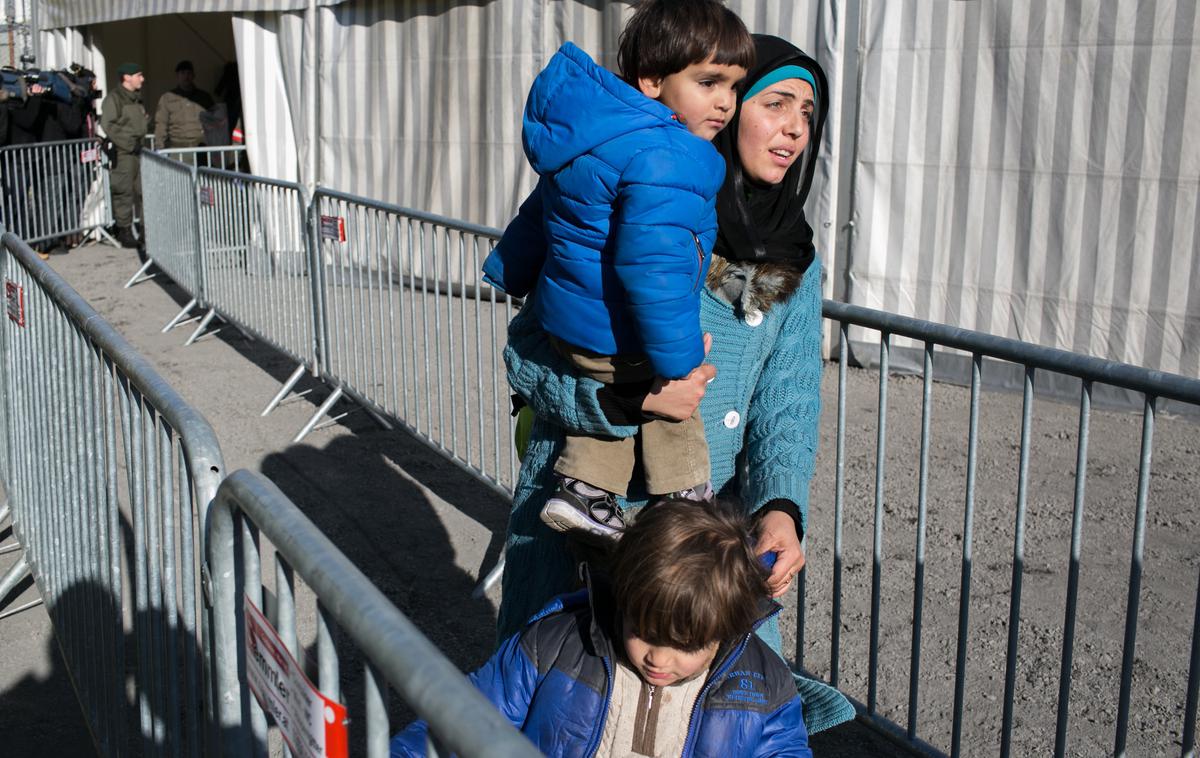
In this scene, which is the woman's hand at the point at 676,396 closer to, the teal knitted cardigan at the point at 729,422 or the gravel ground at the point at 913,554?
the teal knitted cardigan at the point at 729,422

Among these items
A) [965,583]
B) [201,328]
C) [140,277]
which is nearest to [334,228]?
[201,328]

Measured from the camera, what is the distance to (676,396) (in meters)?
2.41

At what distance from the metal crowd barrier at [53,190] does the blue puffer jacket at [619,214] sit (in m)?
12.5

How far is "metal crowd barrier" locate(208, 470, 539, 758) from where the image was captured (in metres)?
1.13

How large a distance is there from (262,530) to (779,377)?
4.27ft

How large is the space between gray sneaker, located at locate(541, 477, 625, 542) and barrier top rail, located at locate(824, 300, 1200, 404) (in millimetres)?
1155

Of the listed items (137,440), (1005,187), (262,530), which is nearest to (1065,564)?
(1005,187)

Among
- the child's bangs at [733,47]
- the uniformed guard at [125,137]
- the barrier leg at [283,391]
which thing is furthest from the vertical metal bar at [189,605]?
the uniformed guard at [125,137]

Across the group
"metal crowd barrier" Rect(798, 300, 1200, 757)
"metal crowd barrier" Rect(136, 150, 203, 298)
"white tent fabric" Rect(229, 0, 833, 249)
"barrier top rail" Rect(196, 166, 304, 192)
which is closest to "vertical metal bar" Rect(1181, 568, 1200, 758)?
"metal crowd barrier" Rect(798, 300, 1200, 757)

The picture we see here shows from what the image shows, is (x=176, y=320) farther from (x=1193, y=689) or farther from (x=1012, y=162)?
(x=1193, y=689)

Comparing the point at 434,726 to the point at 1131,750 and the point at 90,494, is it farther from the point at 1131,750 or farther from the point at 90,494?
the point at 1131,750

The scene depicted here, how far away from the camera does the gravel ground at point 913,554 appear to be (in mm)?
4211

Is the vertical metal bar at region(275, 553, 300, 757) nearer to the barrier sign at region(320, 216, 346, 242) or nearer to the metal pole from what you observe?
the barrier sign at region(320, 216, 346, 242)

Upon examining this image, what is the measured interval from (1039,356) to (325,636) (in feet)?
6.87
